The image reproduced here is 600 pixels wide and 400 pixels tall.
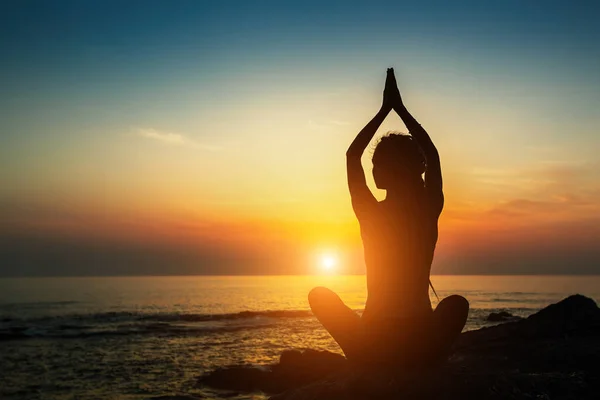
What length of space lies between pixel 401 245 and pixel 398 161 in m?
0.79

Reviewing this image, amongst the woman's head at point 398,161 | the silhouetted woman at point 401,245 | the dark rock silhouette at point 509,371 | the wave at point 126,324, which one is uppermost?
the woman's head at point 398,161

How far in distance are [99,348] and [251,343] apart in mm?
7484

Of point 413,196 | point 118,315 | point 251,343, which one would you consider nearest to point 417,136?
point 413,196

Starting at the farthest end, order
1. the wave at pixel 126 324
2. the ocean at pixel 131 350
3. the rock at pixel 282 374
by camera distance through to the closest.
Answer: the wave at pixel 126 324, the ocean at pixel 131 350, the rock at pixel 282 374

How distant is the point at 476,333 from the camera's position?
11031 mm

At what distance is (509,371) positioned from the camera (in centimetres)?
539

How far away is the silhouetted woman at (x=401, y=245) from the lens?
15.7ft

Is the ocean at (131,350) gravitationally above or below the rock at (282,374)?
below

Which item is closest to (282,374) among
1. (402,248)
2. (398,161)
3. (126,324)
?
(402,248)

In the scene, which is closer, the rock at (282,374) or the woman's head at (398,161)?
the woman's head at (398,161)

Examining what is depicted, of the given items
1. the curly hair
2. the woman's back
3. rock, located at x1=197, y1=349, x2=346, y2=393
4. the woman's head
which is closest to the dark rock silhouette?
the woman's back

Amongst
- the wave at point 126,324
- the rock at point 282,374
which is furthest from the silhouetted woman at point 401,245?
the wave at point 126,324

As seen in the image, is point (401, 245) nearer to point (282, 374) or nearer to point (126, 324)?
point (282, 374)

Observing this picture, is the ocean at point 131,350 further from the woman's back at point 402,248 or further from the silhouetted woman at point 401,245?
the woman's back at point 402,248
